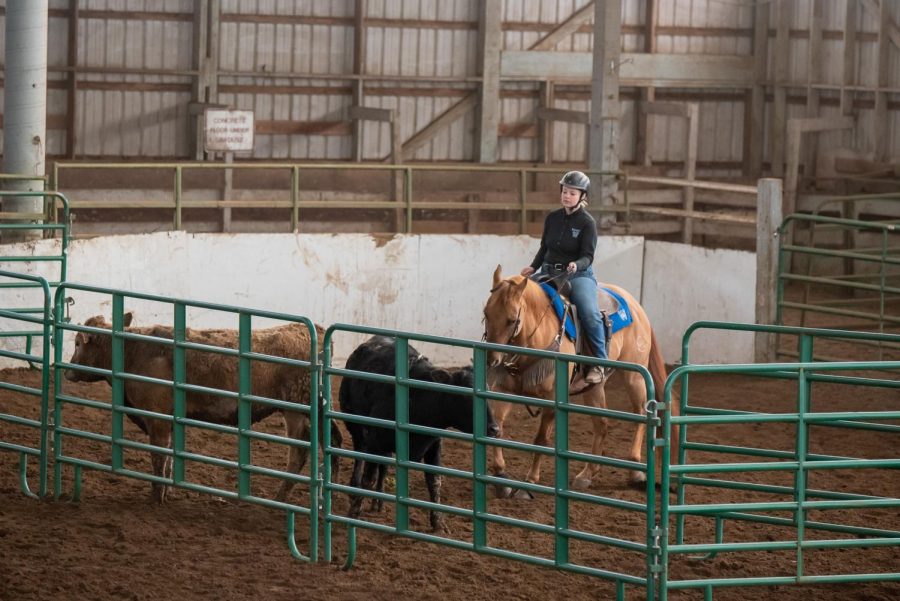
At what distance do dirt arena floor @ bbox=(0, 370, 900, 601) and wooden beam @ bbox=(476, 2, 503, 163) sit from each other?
33.9ft

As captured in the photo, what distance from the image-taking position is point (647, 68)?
1984 cm

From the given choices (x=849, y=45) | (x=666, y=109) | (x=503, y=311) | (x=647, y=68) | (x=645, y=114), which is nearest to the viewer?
(x=503, y=311)

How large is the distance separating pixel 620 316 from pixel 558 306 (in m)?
0.65

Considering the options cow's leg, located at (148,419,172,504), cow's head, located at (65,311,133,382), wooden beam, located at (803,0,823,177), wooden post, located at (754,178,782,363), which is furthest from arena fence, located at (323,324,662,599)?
wooden beam, located at (803,0,823,177)

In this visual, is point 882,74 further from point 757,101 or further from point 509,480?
point 509,480

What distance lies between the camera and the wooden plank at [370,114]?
1812cm

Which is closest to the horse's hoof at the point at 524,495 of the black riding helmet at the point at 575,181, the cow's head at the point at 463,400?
the cow's head at the point at 463,400

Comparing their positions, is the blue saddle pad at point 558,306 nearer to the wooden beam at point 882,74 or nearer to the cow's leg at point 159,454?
the cow's leg at point 159,454

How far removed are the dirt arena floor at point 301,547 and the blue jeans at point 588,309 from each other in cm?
90

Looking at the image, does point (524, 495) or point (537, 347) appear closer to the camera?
point (524, 495)

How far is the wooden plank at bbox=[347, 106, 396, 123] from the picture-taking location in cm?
1812

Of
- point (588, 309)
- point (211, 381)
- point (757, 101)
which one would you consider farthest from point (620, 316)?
point (757, 101)

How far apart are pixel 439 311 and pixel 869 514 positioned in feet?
19.1

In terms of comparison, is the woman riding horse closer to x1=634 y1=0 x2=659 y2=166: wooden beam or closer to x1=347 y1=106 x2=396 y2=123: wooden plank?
x1=347 y1=106 x2=396 y2=123: wooden plank
